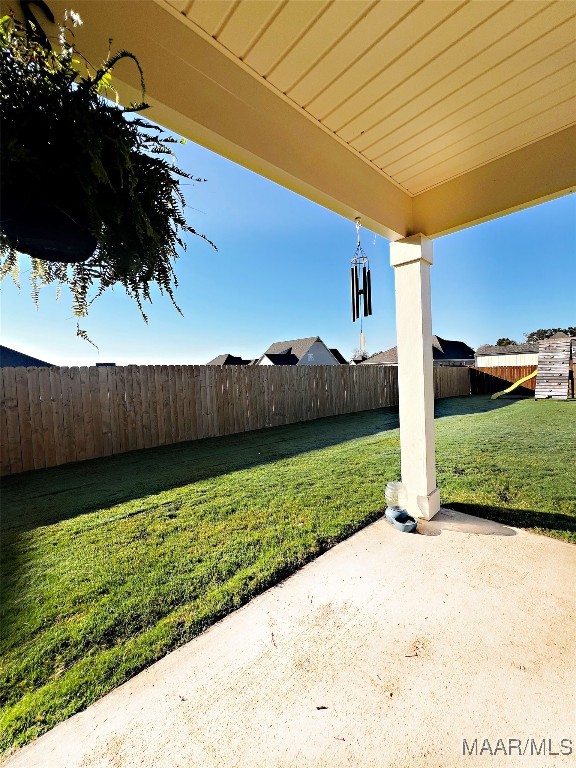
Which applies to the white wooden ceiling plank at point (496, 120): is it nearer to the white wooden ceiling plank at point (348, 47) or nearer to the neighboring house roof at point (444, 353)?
the white wooden ceiling plank at point (348, 47)

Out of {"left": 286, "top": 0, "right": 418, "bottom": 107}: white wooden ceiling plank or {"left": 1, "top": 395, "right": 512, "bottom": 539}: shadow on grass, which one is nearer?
{"left": 286, "top": 0, "right": 418, "bottom": 107}: white wooden ceiling plank

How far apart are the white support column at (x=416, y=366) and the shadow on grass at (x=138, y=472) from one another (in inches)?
86.3

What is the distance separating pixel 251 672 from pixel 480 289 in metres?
13.6

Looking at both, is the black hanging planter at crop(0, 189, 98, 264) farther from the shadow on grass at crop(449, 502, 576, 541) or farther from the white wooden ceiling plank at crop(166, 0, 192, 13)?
the shadow on grass at crop(449, 502, 576, 541)

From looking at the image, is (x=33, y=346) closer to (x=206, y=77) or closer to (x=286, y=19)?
(x=206, y=77)

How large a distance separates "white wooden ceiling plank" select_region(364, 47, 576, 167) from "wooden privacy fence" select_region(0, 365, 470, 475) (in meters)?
4.59

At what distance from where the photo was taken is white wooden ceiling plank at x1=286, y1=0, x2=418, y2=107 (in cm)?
108

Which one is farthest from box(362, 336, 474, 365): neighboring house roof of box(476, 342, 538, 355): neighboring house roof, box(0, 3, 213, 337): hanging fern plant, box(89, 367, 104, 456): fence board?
box(0, 3, 213, 337): hanging fern plant

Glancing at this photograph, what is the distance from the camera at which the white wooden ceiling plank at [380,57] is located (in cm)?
110

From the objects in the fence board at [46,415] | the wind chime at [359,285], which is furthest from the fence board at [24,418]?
the wind chime at [359,285]

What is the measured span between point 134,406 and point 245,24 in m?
4.87

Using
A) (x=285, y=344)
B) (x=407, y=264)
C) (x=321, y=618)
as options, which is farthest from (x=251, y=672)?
(x=285, y=344)

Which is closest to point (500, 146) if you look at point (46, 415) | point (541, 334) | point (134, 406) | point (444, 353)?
point (134, 406)

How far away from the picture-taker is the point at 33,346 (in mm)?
1209
